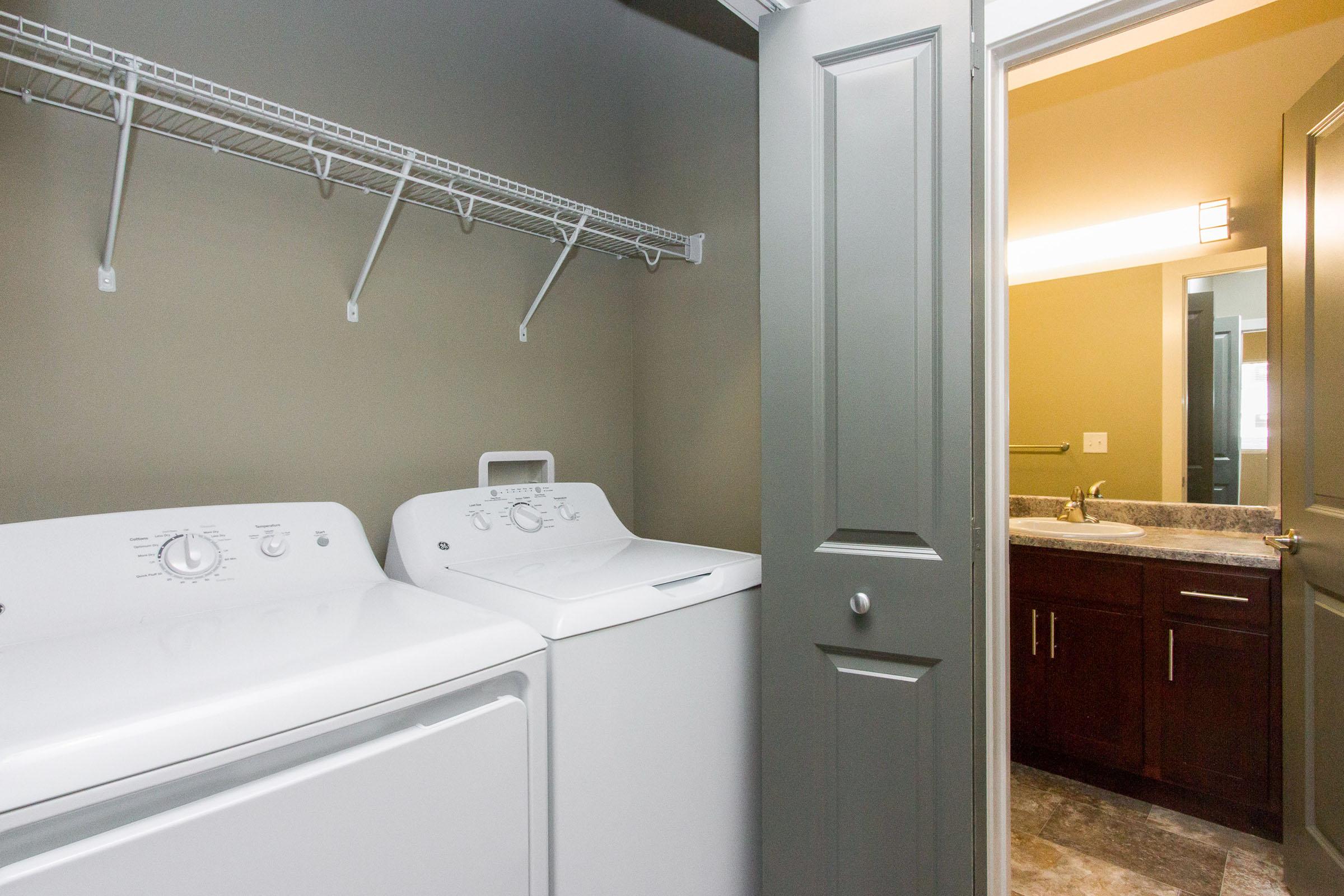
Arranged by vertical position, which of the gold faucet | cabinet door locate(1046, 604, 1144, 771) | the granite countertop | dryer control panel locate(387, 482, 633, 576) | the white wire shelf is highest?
the white wire shelf

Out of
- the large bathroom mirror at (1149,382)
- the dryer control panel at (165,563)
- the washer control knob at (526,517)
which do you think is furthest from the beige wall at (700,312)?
the large bathroom mirror at (1149,382)

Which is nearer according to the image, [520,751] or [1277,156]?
[520,751]

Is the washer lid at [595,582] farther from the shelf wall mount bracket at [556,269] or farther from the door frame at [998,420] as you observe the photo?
the shelf wall mount bracket at [556,269]

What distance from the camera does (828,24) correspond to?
1.30m

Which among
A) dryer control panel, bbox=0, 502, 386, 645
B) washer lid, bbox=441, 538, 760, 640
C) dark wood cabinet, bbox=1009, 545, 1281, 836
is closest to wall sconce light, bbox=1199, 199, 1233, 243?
dark wood cabinet, bbox=1009, 545, 1281, 836

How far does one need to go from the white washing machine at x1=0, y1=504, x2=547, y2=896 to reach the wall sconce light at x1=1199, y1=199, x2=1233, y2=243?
2692 millimetres

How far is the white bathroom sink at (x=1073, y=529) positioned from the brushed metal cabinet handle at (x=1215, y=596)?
27cm

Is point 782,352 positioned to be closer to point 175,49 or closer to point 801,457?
point 801,457

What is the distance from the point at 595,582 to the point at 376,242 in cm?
86

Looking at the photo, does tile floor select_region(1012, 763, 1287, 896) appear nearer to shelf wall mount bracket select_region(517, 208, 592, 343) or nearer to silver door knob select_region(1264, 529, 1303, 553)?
silver door knob select_region(1264, 529, 1303, 553)

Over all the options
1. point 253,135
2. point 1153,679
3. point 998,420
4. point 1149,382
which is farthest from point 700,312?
point 1153,679

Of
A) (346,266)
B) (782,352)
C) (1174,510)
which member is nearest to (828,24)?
(782,352)

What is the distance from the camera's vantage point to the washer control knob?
160 cm

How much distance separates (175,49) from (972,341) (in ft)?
5.27
